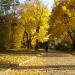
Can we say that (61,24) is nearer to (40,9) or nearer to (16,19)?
(40,9)

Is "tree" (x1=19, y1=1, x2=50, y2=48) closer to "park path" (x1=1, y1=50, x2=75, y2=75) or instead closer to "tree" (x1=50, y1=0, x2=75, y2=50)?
"tree" (x1=50, y1=0, x2=75, y2=50)

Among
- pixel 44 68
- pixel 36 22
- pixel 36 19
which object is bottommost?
pixel 44 68

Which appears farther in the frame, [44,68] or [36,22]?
[36,22]

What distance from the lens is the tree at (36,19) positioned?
6656 centimetres

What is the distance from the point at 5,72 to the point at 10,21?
5141 centimetres

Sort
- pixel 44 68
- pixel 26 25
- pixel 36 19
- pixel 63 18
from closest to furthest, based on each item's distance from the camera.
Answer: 1. pixel 44 68
2. pixel 36 19
3. pixel 63 18
4. pixel 26 25

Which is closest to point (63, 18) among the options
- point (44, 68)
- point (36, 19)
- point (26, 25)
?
point (36, 19)

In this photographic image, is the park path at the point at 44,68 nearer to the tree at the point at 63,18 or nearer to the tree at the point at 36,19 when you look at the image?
the tree at the point at 63,18

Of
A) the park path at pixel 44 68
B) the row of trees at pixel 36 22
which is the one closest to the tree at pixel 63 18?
the row of trees at pixel 36 22

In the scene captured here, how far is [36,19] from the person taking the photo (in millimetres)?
66312

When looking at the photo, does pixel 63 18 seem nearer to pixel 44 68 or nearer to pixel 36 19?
pixel 36 19

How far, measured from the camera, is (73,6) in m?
64.6

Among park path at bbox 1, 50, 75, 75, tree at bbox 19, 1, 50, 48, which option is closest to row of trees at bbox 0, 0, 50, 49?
tree at bbox 19, 1, 50, 48

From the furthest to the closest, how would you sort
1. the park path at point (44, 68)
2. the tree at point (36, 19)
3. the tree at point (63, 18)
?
the tree at point (36, 19), the tree at point (63, 18), the park path at point (44, 68)
